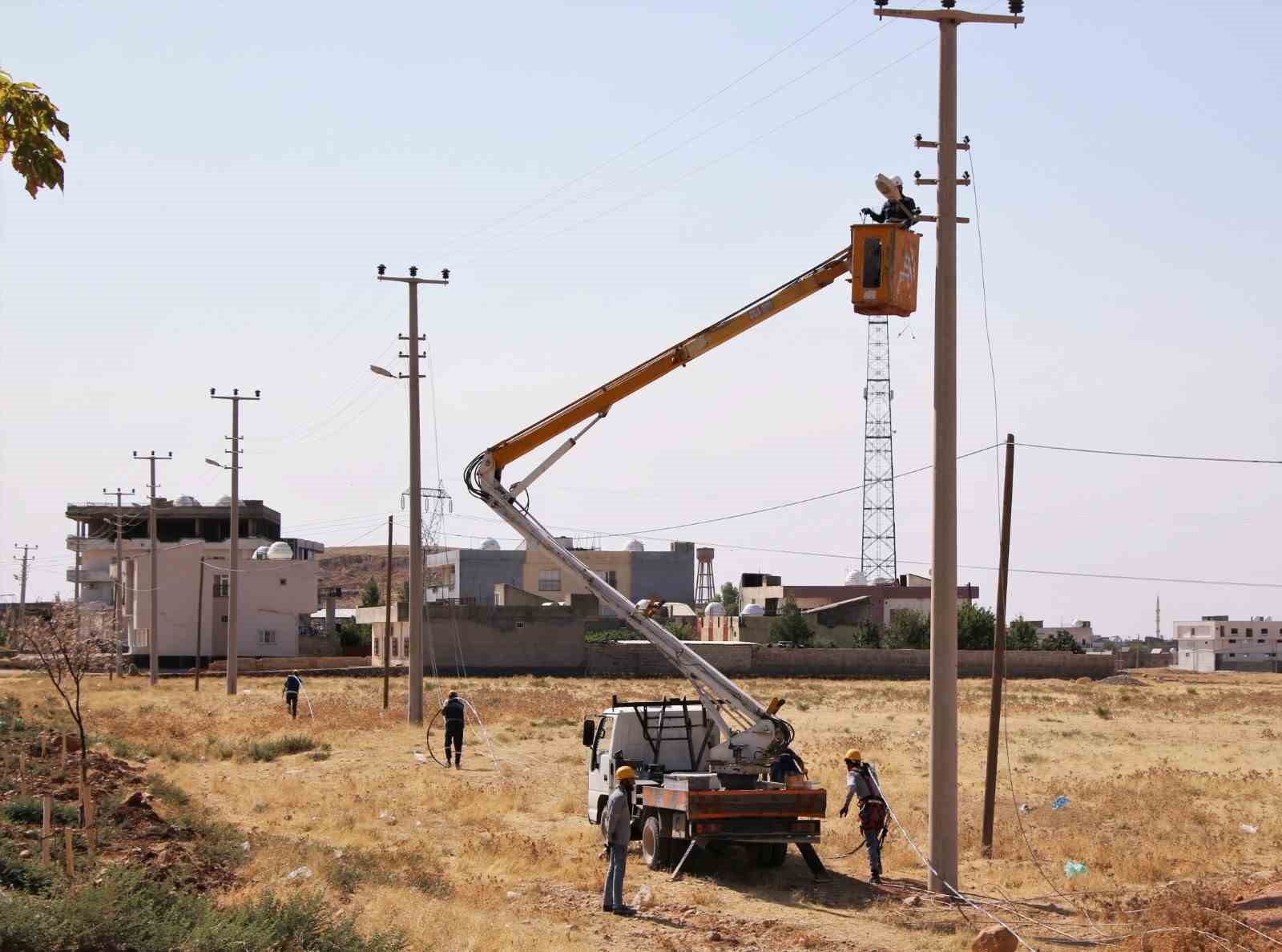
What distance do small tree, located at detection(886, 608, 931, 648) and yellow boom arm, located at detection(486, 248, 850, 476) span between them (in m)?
71.7

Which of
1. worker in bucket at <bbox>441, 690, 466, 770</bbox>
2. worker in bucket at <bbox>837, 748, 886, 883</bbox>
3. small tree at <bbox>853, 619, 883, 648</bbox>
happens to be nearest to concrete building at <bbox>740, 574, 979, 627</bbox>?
small tree at <bbox>853, 619, 883, 648</bbox>

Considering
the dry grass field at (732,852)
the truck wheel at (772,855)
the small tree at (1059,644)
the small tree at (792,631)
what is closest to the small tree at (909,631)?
the small tree at (792,631)

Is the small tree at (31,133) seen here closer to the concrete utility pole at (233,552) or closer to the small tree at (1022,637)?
the concrete utility pole at (233,552)

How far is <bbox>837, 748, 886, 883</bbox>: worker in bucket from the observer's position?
58.9 feet

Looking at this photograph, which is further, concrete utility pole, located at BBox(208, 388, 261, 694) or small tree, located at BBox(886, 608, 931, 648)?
small tree, located at BBox(886, 608, 931, 648)

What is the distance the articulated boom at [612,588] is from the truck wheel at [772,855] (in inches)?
41.7

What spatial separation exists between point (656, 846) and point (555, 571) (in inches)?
4403

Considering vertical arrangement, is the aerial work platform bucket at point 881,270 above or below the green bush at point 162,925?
above

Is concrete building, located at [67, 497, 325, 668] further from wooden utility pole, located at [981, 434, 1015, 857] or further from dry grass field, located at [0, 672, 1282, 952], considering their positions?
wooden utility pole, located at [981, 434, 1015, 857]

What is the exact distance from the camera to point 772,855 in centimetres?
1884

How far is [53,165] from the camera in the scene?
25.8ft

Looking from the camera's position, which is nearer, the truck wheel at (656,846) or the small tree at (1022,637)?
the truck wheel at (656,846)

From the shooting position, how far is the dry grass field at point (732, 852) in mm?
14789

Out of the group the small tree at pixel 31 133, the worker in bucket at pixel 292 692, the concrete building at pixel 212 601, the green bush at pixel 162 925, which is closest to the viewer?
the small tree at pixel 31 133
